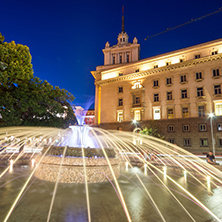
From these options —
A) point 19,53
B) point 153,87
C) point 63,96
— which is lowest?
point 63,96

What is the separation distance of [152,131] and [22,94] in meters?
26.5

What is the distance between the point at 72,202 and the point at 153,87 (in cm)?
3566

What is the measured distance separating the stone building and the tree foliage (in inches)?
940

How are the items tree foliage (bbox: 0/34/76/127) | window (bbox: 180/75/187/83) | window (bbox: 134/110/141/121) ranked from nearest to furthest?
tree foliage (bbox: 0/34/76/127) → window (bbox: 180/75/187/83) → window (bbox: 134/110/141/121)

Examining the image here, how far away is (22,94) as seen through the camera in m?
15.8

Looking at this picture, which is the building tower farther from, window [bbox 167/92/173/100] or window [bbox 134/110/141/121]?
window [bbox 134/110/141/121]

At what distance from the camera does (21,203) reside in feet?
17.9

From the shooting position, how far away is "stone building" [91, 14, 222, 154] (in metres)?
31.5

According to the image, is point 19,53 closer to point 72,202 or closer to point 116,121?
point 72,202

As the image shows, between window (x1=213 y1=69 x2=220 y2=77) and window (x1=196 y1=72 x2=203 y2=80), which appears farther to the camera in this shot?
window (x1=196 y1=72 x2=203 y2=80)

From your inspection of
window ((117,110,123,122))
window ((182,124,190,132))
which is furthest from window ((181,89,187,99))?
window ((117,110,123,122))

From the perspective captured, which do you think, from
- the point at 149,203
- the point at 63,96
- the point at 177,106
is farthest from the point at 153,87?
the point at 149,203

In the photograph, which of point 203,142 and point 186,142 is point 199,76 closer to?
point 203,142

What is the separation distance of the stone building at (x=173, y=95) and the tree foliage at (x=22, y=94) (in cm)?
2387
